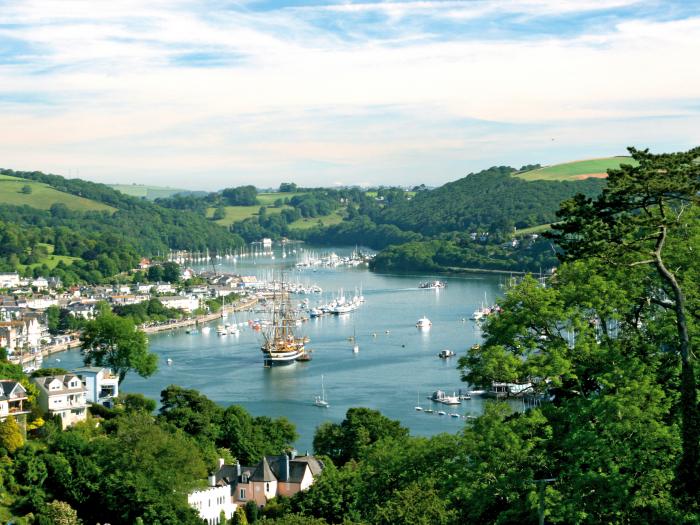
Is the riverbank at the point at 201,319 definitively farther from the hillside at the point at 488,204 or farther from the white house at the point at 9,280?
the hillside at the point at 488,204

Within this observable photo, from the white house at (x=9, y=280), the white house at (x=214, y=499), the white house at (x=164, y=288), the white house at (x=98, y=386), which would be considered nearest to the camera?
the white house at (x=214, y=499)

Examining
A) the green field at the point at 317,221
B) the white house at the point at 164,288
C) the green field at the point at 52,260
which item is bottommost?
the white house at the point at 164,288

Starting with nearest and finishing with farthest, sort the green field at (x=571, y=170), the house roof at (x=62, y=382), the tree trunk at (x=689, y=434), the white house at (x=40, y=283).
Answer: the tree trunk at (x=689, y=434), the house roof at (x=62, y=382), the white house at (x=40, y=283), the green field at (x=571, y=170)

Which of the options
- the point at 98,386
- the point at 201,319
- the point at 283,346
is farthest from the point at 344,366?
the point at 201,319

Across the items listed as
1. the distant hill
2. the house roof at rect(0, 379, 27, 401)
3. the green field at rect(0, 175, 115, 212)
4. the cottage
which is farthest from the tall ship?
the distant hill

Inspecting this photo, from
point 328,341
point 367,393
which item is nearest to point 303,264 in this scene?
point 328,341

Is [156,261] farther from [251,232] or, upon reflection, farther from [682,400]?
[682,400]

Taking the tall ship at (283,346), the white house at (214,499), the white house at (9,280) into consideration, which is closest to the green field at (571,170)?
the white house at (9,280)
